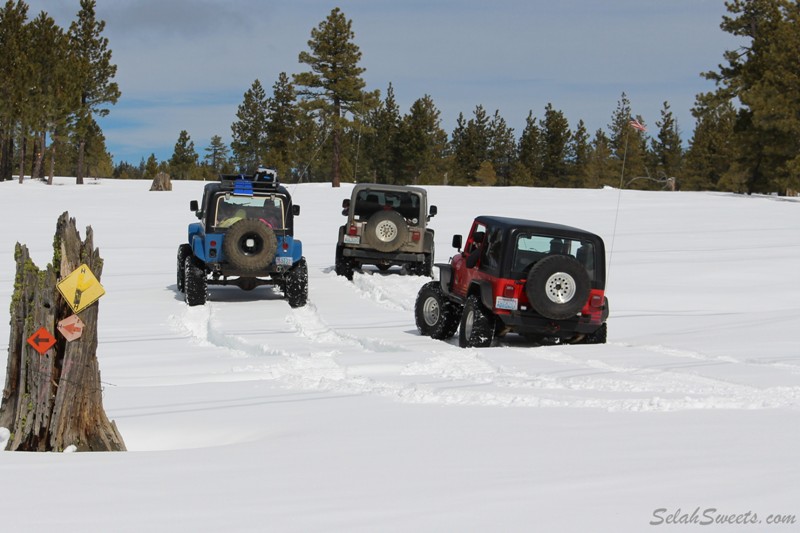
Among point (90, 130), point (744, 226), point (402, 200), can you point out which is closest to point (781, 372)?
point (402, 200)

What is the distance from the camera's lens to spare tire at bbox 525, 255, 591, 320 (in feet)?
37.8

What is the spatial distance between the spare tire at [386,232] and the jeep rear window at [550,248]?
8193 millimetres

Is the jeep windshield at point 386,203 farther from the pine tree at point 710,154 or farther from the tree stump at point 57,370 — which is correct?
the pine tree at point 710,154

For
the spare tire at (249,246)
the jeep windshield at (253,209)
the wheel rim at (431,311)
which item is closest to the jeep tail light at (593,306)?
the wheel rim at (431,311)

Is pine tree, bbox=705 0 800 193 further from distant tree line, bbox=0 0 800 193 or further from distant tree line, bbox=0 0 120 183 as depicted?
distant tree line, bbox=0 0 120 183

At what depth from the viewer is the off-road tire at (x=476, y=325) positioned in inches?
470

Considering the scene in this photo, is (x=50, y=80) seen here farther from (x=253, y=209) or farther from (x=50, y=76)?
(x=253, y=209)

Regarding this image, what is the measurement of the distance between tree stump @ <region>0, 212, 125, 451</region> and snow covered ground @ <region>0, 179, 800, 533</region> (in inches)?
14.4

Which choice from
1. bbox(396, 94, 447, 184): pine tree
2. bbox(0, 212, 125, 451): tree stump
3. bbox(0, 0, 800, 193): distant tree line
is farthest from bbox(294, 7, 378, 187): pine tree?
bbox(0, 212, 125, 451): tree stump

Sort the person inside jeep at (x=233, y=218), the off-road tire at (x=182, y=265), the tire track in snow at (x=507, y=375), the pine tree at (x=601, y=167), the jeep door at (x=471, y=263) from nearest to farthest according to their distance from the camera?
the tire track in snow at (x=507, y=375), the jeep door at (x=471, y=263), the person inside jeep at (x=233, y=218), the off-road tire at (x=182, y=265), the pine tree at (x=601, y=167)

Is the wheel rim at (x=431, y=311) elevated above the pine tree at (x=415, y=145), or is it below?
below

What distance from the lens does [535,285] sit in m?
11.5

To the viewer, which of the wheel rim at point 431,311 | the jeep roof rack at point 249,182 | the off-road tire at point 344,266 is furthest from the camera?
the off-road tire at point 344,266

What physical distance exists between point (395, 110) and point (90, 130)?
3292cm
